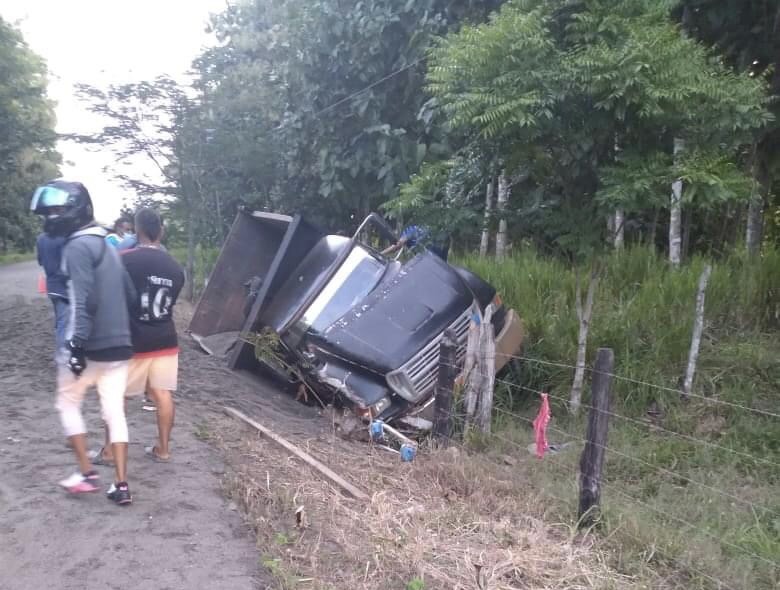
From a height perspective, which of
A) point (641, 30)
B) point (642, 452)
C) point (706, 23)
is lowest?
point (642, 452)

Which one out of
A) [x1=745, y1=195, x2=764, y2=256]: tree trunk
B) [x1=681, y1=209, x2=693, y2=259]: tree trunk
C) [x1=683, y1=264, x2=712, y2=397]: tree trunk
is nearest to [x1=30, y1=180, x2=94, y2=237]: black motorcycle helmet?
[x1=683, y1=264, x2=712, y2=397]: tree trunk

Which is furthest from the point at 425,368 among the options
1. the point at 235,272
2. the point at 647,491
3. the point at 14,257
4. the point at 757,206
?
the point at 14,257

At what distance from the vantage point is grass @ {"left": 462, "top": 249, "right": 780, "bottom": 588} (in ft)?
15.1

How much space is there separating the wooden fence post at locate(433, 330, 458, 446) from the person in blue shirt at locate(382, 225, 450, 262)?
1959 millimetres

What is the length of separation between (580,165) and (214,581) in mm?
4863

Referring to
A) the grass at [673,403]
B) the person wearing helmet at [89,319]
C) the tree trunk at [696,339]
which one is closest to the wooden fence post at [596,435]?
the grass at [673,403]

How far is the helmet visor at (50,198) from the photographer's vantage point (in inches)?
175

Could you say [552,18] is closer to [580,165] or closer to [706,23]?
[580,165]

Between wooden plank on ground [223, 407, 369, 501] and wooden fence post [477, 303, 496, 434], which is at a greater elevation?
wooden fence post [477, 303, 496, 434]

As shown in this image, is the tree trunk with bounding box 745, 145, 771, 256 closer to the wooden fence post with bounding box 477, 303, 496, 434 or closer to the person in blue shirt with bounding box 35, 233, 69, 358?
the wooden fence post with bounding box 477, 303, 496, 434

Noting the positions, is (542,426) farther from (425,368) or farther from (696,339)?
(696,339)

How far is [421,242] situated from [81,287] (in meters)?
4.77

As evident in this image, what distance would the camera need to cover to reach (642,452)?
652cm

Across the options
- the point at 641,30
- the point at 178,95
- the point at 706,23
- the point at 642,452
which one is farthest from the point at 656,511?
the point at 178,95
